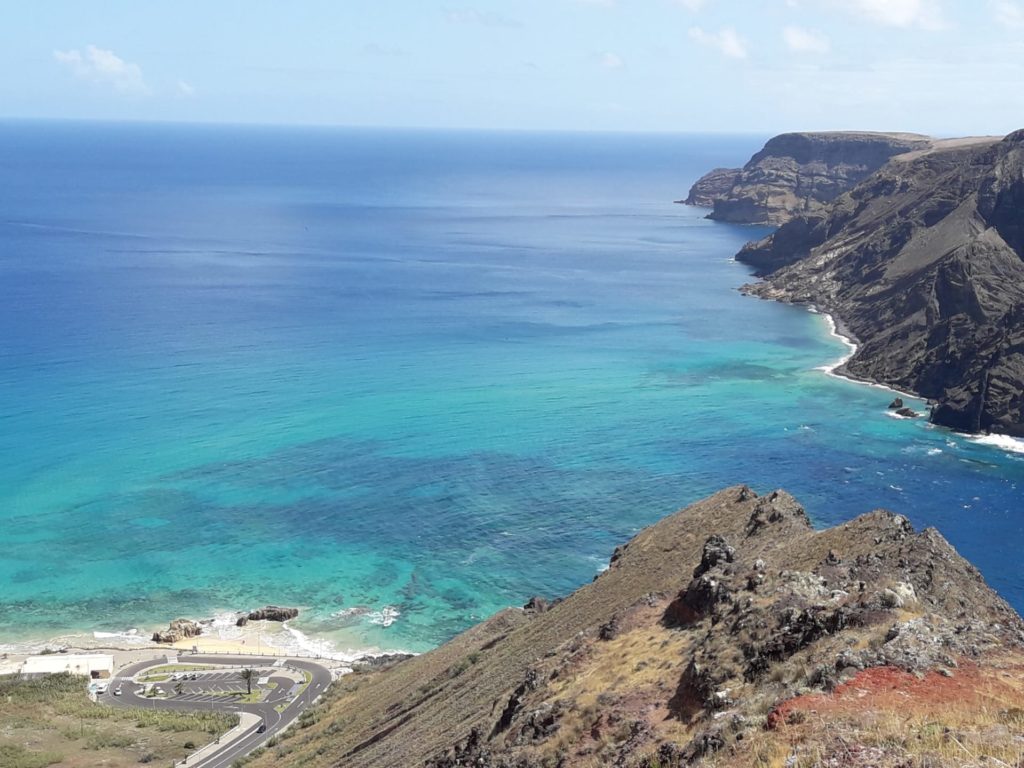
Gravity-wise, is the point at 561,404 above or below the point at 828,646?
below

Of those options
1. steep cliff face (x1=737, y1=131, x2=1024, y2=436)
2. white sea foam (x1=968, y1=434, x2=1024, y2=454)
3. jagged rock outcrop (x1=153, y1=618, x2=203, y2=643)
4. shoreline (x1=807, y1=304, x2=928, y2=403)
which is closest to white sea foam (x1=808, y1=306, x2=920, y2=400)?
shoreline (x1=807, y1=304, x2=928, y2=403)

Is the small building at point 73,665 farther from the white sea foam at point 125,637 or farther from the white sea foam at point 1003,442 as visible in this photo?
the white sea foam at point 1003,442

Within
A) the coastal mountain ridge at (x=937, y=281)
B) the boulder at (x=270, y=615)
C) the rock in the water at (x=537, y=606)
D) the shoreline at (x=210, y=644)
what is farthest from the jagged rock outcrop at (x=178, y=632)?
the coastal mountain ridge at (x=937, y=281)

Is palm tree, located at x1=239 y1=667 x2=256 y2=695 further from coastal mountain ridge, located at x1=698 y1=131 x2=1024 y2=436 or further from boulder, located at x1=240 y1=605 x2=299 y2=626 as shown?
coastal mountain ridge, located at x1=698 y1=131 x2=1024 y2=436

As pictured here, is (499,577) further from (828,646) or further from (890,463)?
(828,646)

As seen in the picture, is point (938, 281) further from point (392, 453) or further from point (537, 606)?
point (537, 606)

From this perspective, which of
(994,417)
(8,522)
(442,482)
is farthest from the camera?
(994,417)

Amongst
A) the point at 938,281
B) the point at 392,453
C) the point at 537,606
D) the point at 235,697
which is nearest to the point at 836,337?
the point at 938,281

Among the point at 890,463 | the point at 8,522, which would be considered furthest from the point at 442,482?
the point at 890,463
